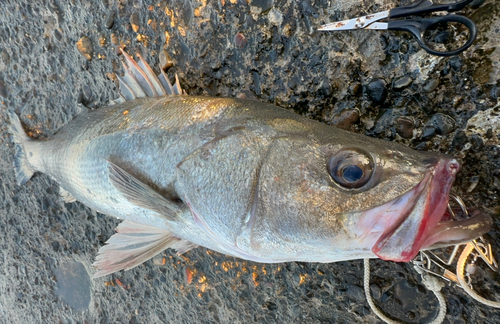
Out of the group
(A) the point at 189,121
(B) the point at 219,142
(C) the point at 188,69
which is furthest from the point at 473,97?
(C) the point at 188,69

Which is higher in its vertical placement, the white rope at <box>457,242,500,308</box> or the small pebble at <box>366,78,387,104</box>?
the small pebble at <box>366,78,387,104</box>

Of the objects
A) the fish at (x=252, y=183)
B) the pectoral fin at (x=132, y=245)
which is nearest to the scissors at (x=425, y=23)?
the fish at (x=252, y=183)

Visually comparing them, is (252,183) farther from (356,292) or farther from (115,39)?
(115,39)

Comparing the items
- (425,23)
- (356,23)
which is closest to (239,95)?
(356,23)

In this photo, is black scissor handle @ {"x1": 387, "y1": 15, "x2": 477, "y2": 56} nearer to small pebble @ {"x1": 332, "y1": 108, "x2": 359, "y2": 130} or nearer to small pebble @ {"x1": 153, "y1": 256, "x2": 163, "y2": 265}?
small pebble @ {"x1": 332, "y1": 108, "x2": 359, "y2": 130}

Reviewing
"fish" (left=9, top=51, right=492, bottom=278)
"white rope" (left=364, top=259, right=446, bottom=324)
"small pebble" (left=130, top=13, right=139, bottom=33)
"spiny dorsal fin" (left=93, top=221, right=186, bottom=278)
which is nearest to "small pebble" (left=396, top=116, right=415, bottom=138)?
"fish" (left=9, top=51, right=492, bottom=278)

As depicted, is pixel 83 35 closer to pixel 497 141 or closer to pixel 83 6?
pixel 83 6

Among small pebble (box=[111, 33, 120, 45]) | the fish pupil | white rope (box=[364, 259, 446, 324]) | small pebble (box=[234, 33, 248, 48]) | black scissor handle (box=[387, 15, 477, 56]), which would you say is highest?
small pebble (box=[111, 33, 120, 45])
